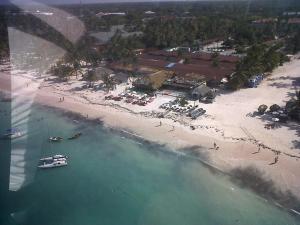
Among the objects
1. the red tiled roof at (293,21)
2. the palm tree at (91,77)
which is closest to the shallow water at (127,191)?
the palm tree at (91,77)

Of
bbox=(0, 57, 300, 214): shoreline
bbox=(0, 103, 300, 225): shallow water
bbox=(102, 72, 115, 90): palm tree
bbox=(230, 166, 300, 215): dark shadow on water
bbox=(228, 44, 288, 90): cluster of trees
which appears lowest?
bbox=(0, 103, 300, 225): shallow water

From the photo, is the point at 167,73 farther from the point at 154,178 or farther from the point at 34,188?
the point at 34,188

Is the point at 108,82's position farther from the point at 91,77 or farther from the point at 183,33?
the point at 183,33

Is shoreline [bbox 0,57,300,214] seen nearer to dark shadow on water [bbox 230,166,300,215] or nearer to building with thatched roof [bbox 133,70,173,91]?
dark shadow on water [bbox 230,166,300,215]

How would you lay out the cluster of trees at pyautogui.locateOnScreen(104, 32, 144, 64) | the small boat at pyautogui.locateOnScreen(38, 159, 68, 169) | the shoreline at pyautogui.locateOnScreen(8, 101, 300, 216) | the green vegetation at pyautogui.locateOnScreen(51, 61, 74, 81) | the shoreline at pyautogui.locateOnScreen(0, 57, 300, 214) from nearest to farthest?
the shoreline at pyautogui.locateOnScreen(8, 101, 300, 216) → the shoreline at pyautogui.locateOnScreen(0, 57, 300, 214) → the small boat at pyautogui.locateOnScreen(38, 159, 68, 169) → the green vegetation at pyautogui.locateOnScreen(51, 61, 74, 81) → the cluster of trees at pyautogui.locateOnScreen(104, 32, 144, 64)

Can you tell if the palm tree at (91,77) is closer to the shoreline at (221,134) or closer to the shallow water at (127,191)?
the shoreline at (221,134)

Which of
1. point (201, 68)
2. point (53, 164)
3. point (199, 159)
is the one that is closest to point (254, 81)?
point (201, 68)

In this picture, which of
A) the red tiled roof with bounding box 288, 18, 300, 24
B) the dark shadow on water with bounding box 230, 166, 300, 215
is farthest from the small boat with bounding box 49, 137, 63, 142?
the red tiled roof with bounding box 288, 18, 300, 24
